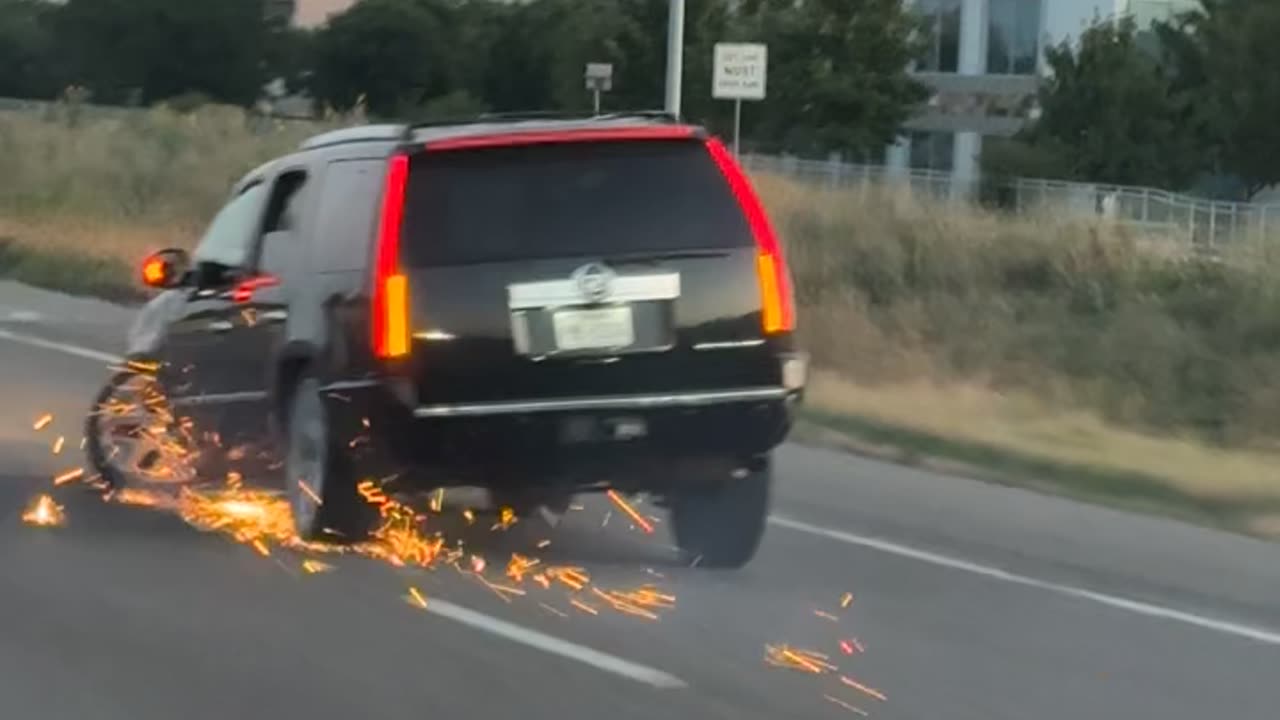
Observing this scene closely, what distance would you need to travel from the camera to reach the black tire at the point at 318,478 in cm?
950

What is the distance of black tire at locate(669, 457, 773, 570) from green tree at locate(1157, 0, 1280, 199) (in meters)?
33.4

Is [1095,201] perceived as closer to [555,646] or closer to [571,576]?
[571,576]

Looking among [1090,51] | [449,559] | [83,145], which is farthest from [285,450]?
[1090,51]

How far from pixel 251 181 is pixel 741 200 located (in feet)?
8.99

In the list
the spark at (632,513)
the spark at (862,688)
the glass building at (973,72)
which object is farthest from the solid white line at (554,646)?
the glass building at (973,72)

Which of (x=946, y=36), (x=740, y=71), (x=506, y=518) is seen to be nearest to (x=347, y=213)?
(x=506, y=518)

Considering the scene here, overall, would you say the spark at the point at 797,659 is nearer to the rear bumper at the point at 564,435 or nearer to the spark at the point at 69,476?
the rear bumper at the point at 564,435

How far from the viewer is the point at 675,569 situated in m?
9.94

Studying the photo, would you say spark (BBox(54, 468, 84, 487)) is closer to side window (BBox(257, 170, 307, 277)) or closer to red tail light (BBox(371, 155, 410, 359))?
side window (BBox(257, 170, 307, 277))

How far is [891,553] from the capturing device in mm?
10625

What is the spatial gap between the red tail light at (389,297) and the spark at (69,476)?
11.3 feet

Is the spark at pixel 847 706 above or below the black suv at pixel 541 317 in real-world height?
below

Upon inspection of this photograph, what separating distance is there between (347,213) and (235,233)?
1470mm

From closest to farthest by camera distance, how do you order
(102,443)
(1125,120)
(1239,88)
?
(102,443), (1239,88), (1125,120)
